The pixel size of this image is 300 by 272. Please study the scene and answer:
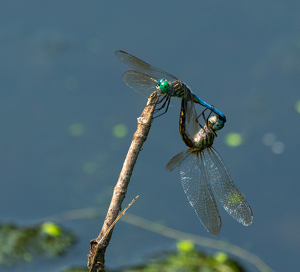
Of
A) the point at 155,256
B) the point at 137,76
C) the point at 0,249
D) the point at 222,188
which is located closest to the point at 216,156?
the point at 222,188

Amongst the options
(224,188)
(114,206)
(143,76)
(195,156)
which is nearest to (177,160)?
(195,156)

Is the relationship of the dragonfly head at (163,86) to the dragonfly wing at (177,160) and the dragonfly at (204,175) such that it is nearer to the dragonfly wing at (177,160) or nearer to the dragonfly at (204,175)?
the dragonfly at (204,175)

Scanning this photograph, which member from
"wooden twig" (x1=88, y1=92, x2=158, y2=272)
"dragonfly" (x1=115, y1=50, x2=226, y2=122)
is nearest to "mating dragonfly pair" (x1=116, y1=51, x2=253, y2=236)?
"dragonfly" (x1=115, y1=50, x2=226, y2=122)

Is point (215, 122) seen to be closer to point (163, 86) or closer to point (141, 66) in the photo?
point (163, 86)

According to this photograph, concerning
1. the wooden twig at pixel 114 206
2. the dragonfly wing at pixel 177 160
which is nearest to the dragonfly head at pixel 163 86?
the dragonfly wing at pixel 177 160

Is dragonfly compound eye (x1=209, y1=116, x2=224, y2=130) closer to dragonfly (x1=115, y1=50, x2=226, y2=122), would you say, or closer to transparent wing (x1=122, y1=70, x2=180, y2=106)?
dragonfly (x1=115, y1=50, x2=226, y2=122)
